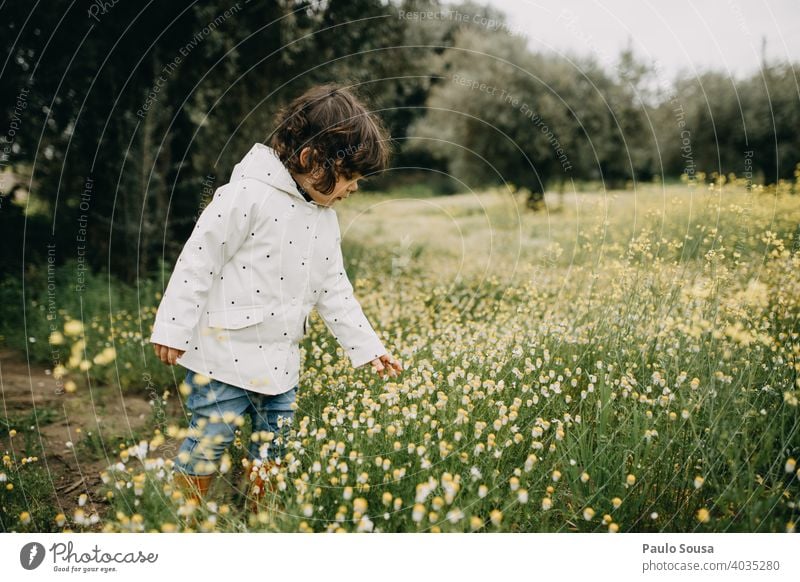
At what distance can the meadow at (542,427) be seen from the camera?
2332mm

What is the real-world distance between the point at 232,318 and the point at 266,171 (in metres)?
0.70

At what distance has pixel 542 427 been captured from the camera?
2.74m

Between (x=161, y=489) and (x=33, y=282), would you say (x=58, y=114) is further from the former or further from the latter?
(x=161, y=489)

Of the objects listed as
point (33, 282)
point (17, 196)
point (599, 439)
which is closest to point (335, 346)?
point (599, 439)

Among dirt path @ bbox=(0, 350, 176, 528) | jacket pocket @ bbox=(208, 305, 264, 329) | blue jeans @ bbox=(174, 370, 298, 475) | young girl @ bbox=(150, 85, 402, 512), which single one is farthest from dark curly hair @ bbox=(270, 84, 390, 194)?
dirt path @ bbox=(0, 350, 176, 528)

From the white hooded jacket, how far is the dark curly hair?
103mm

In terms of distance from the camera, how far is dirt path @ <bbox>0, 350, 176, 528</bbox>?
3.08 metres

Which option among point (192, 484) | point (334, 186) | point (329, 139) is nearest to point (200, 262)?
point (334, 186)

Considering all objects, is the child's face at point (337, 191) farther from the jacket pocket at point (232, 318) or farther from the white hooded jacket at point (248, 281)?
the jacket pocket at point (232, 318)

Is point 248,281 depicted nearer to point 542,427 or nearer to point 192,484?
point 192,484

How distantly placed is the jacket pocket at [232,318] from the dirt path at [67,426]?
0.90 m

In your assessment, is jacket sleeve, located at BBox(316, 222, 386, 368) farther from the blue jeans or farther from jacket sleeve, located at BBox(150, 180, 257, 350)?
jacket sleeve, located at BBox(150, 180, 257, 350)

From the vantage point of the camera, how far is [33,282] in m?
5.65
